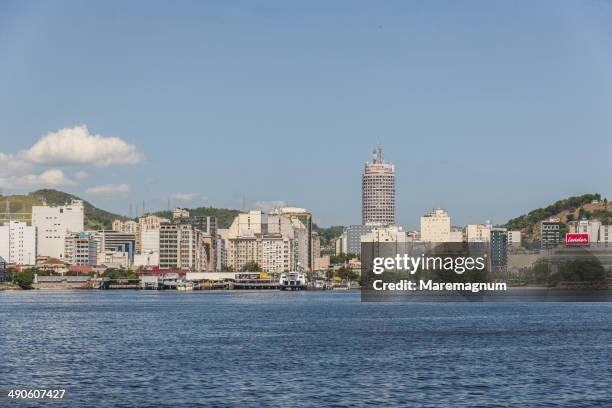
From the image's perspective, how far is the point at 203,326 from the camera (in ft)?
276

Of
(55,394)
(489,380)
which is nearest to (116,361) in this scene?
(55,394)

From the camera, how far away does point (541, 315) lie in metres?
106

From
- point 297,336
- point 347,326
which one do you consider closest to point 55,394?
point 297,336

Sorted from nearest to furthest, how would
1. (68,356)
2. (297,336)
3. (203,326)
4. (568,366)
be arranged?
(568,366), (68,356), (297,336), (203,326)

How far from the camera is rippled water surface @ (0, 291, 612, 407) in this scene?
1735 inches

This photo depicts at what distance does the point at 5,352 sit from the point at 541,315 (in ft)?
195

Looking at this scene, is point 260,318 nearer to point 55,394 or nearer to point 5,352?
point 5,352

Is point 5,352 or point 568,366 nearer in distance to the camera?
point 568,366

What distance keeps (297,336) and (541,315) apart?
4035 cm

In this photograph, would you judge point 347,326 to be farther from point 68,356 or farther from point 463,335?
point 68,356

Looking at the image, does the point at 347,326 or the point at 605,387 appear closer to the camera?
the point at 605,387

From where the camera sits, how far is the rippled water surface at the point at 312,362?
4406 cm

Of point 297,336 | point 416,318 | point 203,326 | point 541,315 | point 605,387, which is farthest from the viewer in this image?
point 541,315

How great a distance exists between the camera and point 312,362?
182 feet
